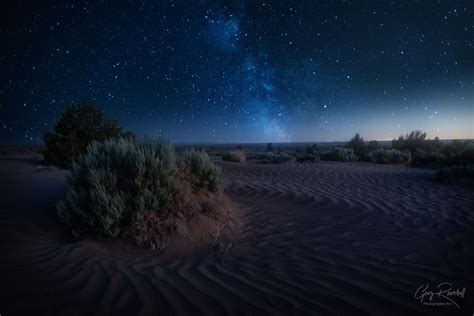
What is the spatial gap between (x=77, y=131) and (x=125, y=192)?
39.8 ft

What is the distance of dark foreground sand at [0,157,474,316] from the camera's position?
8.15 feet

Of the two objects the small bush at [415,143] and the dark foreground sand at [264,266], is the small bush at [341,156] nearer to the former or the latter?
the small bush at [415,143]

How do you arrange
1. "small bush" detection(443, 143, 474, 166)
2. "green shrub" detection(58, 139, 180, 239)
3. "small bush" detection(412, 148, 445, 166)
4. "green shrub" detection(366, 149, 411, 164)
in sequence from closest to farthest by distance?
"green shrub" detection(58, 139, 180, 239) < "small bush" detection(443, 143, 474, 166) < "small bush" detection(412, 148, 445, 166) < "green shrub" detection(366, 149, 411, 164)

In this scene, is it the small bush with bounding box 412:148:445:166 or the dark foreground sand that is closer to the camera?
the dark foreground sand

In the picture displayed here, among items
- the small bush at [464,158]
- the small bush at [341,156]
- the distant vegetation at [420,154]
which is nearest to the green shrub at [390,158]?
the distant vegetation at [420,154]

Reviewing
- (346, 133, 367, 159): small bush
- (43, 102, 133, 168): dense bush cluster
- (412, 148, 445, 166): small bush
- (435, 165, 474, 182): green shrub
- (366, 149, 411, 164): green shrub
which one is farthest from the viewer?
(346, 133, 367, 159): small bush

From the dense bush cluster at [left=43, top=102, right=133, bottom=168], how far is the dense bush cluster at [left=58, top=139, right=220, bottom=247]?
10010 mm

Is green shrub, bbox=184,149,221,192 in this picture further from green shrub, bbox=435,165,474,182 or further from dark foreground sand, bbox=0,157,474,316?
green shrub, bbox=435,165,474,182

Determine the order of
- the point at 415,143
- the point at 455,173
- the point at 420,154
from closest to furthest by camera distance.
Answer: the point at 455,173
the point at 420,154
the point at 415,143

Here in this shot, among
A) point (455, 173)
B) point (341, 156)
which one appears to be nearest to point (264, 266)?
point (455, 173)

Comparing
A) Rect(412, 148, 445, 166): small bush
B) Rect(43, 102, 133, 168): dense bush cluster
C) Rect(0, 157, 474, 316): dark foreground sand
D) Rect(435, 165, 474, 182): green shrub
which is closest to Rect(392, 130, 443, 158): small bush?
Rect(412, 148, 445, 166): small bush

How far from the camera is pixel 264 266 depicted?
3469 millimetres

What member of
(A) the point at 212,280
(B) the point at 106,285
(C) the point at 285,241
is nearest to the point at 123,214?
(B) the point at 106,285

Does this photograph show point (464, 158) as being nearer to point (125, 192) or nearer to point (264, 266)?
point (264, 266)
